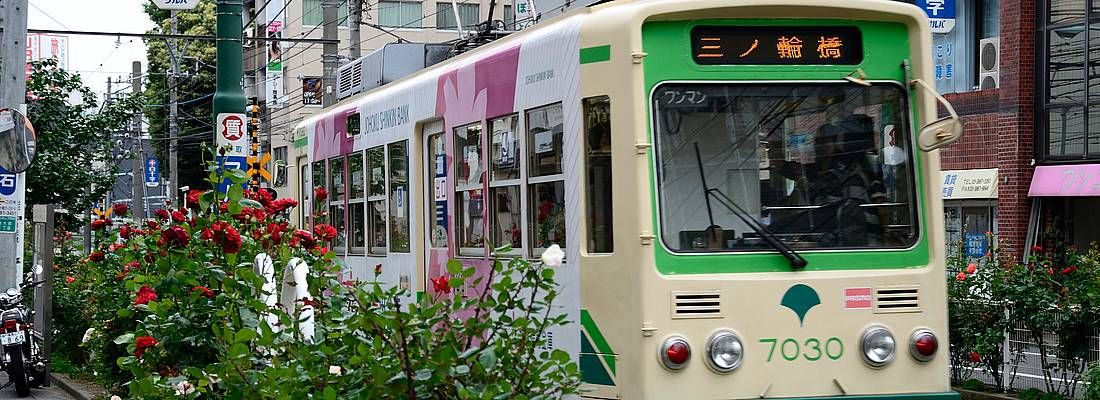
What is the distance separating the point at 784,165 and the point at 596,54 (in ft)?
3.94

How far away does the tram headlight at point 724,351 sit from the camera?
7.87 m

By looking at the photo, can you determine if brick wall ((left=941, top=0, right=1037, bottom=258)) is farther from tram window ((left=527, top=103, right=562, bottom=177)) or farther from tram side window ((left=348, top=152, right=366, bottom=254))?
tram window ((left=527, top=103, right=562, bottom=177))

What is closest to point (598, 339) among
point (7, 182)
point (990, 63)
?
point (7, 182)

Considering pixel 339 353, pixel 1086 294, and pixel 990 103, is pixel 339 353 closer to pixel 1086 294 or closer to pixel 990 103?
pixel 1086 294

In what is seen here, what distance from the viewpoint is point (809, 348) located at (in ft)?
26.4

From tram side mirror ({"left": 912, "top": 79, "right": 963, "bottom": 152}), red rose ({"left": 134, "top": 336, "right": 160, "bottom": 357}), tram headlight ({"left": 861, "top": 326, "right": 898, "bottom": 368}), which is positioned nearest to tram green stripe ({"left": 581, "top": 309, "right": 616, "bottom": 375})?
tram headlight ({"left": 861, "top": 326, "right": 898, "bottom": 368})

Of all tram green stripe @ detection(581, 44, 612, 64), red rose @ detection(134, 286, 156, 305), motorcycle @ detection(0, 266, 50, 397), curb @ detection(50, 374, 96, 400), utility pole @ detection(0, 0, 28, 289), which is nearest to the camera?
red rose @ detection(134, 286, 156, 305)

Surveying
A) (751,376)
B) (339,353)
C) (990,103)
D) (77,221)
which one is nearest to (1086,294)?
(751,376)

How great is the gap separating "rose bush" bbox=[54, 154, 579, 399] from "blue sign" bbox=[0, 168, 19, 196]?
802cm

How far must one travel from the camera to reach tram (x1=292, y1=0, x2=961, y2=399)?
7906mm

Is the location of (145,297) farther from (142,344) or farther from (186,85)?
(186,85)

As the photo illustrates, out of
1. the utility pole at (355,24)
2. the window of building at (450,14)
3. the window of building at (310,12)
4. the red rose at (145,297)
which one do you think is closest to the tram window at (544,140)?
the red rose at (145,297)

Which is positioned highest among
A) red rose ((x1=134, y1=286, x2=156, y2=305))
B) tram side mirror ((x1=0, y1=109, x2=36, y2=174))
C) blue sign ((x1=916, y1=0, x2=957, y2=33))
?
blue sign ((x1=916, y1=0, x2=957, y2=33))

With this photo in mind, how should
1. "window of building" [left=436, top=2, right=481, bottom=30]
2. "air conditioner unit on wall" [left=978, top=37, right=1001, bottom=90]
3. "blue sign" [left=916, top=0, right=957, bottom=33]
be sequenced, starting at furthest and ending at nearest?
1. "window of building" [left=436, top=2, right=481, bottom=30]
2. "air conditioner unit on wall" [left=978, top=37, right=1001, bottom=90]
3. "blue sign" [left=916, top=0, right=957, bottom=33]
